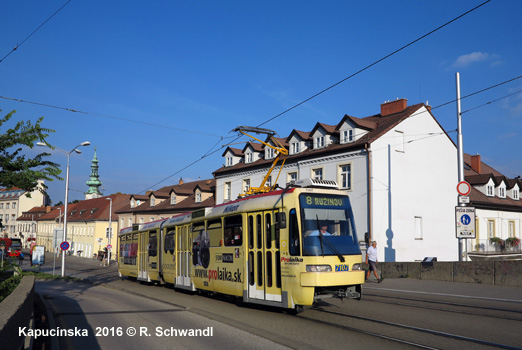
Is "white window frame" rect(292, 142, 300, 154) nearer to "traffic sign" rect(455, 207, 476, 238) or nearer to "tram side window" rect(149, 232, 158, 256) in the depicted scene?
"tram side window" rect(149, 232, 158, 256)

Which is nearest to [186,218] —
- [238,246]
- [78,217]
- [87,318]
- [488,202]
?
[238,246]

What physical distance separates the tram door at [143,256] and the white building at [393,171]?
1346 centimetres

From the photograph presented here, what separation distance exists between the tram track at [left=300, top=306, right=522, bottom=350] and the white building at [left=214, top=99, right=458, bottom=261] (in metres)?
19.2

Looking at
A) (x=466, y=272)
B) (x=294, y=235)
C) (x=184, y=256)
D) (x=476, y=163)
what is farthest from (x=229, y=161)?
(x=294, y=235)

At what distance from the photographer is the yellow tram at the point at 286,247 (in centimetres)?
1086

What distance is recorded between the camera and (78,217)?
8412 centimetres

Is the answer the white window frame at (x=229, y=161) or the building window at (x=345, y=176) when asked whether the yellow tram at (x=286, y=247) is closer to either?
the building window at (x=345, y=176)

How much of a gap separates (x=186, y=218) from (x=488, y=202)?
97.0 ft

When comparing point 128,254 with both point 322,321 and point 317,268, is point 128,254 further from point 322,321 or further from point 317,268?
point 322,321

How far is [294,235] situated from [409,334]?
Result: 3.34 metres

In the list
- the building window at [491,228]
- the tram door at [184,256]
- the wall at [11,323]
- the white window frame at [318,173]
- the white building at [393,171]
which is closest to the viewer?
the wall at [11,323]

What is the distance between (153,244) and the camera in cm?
2166

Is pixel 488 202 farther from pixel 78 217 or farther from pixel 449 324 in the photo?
pixel 78 217

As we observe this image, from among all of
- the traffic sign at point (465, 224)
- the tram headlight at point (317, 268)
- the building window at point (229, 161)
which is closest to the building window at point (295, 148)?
the building window at point (229, 161)
